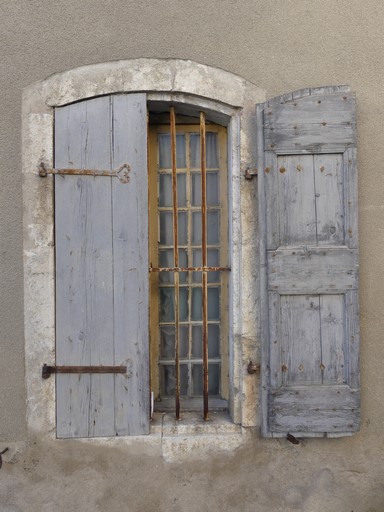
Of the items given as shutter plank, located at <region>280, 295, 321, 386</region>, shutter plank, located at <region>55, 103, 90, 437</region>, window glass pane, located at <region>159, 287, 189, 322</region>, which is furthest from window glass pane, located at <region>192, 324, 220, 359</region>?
shutter plank, located at <region>55, 103, 90, 437</region>

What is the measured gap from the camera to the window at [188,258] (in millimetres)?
2902

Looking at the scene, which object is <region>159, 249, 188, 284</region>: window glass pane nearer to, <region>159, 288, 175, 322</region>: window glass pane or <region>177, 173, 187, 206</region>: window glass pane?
<region>159, 288, 175, 322</region>: window glass pane

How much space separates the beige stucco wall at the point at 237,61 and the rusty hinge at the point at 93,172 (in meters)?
0.17

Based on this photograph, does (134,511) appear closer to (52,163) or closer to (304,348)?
(304,348)

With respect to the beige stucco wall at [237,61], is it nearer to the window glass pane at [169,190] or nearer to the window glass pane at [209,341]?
the window glass pane at [209,341]

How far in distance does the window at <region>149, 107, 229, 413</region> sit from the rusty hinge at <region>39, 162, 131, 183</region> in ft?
0.82

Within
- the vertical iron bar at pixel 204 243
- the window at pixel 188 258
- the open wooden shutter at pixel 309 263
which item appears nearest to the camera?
the open wooden shutter at pixel 309 263

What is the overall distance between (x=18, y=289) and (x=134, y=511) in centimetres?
152

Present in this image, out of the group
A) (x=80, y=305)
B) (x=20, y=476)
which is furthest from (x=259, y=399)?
(x=20, y=476)

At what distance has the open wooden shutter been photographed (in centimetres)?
262

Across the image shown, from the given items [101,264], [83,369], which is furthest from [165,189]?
[83,369]

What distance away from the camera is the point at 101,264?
8.80ft

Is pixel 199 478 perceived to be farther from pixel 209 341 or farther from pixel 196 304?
pixel 196 304

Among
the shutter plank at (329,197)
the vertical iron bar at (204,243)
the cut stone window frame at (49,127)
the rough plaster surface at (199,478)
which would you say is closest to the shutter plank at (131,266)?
the cut stone window frame at (49,127)
